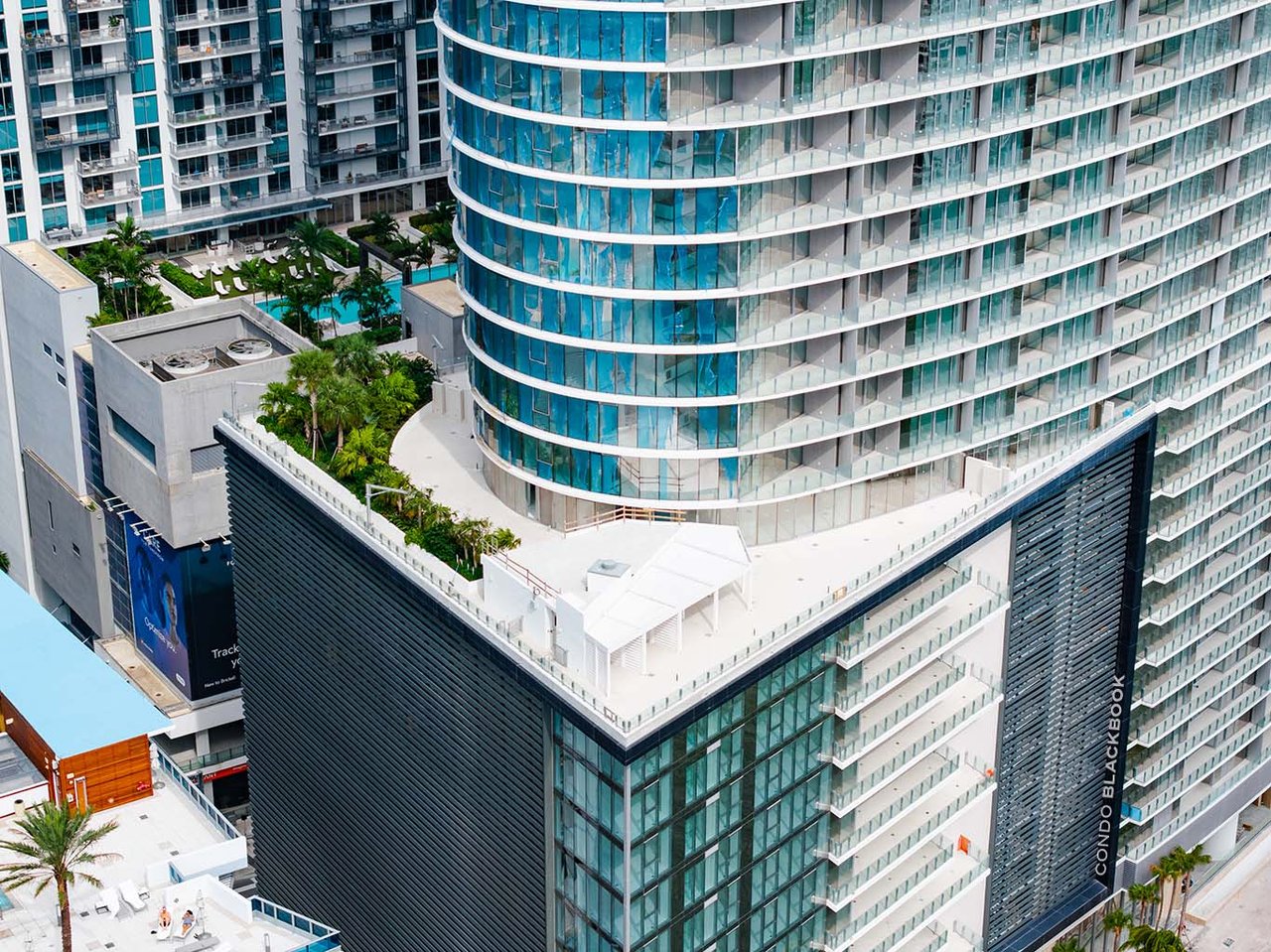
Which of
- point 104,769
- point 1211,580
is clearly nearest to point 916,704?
point 1211,580

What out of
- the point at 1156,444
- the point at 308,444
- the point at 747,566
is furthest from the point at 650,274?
the point at 1156,444

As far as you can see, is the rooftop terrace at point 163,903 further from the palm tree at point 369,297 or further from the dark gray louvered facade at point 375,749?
the palm tree at point 369,297

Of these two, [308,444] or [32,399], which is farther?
[32,399]

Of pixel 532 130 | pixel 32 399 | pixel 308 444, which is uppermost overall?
pixel 532 130

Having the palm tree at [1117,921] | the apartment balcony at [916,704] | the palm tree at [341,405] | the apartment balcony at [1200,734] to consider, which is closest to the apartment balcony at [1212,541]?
the apartment balcony at [1200,734]

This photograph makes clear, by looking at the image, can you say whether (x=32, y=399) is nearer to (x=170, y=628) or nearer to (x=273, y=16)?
(x=170, y=628)
